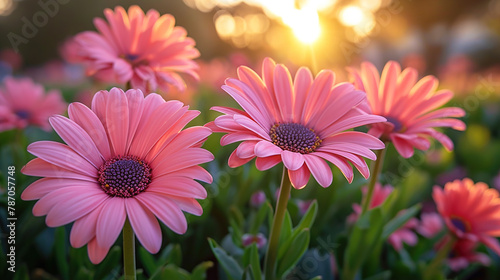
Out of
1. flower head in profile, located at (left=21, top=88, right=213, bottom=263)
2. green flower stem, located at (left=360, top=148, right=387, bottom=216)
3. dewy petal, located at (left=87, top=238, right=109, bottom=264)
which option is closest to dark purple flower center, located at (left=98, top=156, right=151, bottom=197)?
flower head in profile, located at (left=21, top=88, right=213, bottom=263)

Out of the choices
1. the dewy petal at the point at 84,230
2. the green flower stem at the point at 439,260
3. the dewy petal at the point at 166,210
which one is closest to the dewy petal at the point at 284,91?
the dewy petal at the point at 166,210

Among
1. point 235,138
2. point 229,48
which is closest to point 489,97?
point 235,138

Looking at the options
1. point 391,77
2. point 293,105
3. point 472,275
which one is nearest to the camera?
point 293,105

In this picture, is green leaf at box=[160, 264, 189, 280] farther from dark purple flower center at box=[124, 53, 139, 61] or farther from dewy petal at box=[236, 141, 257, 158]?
dark purple flower center at box=[124, 53, 139, 61]

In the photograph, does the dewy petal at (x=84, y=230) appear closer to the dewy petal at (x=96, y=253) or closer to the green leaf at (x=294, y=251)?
the dewy petal at (x=96, y=253)

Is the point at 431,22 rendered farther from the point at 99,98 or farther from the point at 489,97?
the point at 99,98
